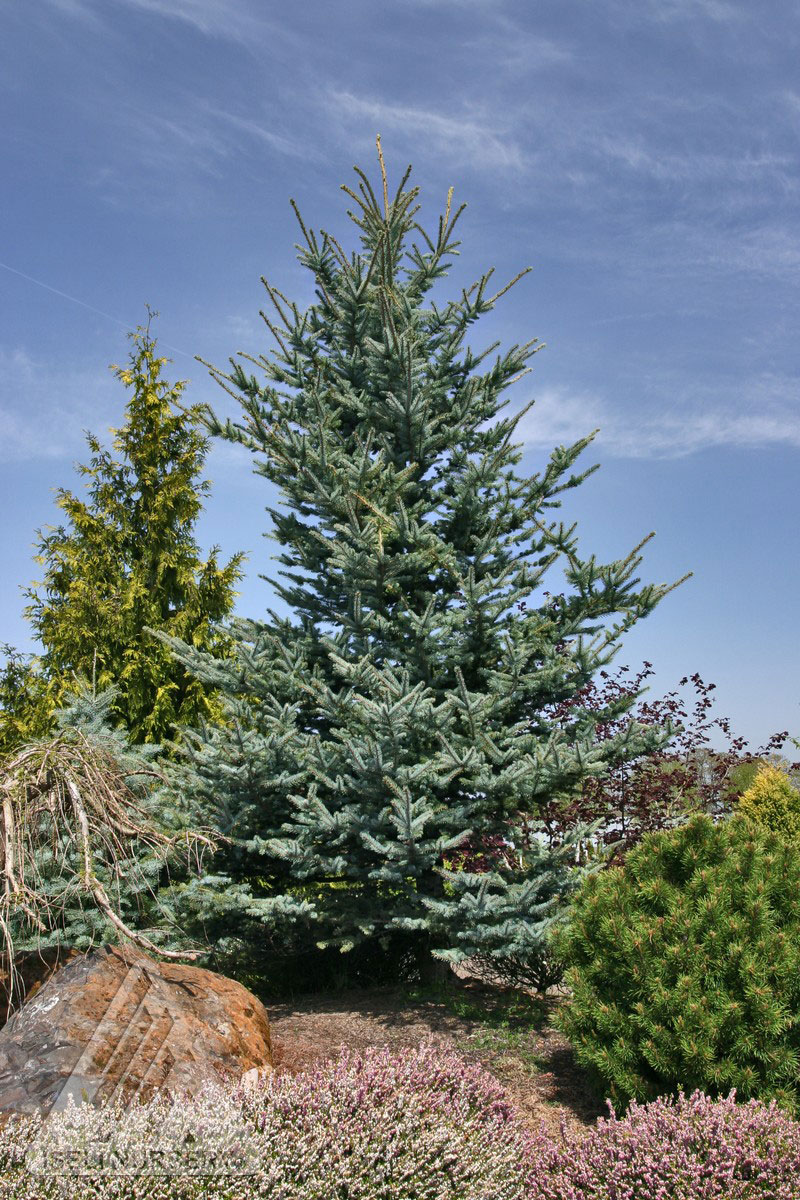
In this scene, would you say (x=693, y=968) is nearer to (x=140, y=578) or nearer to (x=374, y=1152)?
(x=374, y=1152)

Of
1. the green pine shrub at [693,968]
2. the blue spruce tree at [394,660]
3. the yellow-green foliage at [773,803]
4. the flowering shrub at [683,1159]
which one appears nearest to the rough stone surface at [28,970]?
the blue spruce tree at [394,660]

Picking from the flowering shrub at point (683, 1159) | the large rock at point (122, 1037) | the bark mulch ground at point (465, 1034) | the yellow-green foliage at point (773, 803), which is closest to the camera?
the flowering shrub at point (683, 1159)

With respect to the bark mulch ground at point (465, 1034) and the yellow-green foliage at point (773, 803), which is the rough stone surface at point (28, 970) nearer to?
the bark mulch ground at point (465, 1034)

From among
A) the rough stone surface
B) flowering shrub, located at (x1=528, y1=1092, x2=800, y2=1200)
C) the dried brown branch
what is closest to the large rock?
the dried brown branch

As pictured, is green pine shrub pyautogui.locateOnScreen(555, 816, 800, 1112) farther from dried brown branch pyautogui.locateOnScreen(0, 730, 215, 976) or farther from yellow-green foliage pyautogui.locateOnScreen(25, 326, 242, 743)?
yellow-green foliage pyautogui.locateOnScreen(25, 326, 242, 743)

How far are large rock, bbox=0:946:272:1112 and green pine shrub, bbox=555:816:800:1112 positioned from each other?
6.18 feet

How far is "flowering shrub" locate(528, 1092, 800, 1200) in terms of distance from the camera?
341 centimetres

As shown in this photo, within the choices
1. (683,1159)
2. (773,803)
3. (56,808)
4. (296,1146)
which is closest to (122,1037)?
(296,1146)

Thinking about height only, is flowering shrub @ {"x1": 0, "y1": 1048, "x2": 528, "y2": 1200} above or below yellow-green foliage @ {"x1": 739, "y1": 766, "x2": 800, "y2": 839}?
below

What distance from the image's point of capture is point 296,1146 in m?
3.54

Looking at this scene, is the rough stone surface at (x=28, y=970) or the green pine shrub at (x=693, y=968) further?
the rough stone surface at (x=28, y=970)

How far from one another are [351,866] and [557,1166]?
339 cm

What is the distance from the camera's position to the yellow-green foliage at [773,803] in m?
9.52

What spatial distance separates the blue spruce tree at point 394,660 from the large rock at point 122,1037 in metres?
1.63
